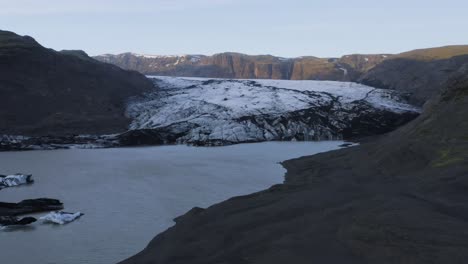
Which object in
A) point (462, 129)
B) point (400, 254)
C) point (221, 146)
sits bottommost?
point (221, 146)

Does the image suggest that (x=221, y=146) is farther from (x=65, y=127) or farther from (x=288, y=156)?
(x=65, y=127)

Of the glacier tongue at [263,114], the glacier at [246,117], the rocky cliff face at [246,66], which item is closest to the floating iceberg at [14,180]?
the glacier at [246,117]

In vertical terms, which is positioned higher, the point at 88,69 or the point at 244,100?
the point at 88,69

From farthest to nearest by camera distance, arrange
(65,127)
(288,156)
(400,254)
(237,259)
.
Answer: (65,127), (288,156), (237,259), (400,254)

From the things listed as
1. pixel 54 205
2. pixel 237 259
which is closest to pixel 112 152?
pixel 54 205

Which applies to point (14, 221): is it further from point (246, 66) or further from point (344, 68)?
point (246, 66)

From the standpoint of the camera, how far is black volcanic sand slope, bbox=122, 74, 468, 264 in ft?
36.2

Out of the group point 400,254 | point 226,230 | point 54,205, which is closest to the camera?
point 400,254

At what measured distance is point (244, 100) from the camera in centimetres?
6531

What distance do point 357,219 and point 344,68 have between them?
5592 inches

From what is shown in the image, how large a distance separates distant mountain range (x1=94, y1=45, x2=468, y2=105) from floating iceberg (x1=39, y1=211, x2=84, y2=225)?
59685mm

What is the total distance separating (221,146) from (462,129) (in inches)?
1217

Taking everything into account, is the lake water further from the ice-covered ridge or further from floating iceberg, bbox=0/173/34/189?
the ice-covered ridge

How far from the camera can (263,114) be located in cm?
Answer: 5959
